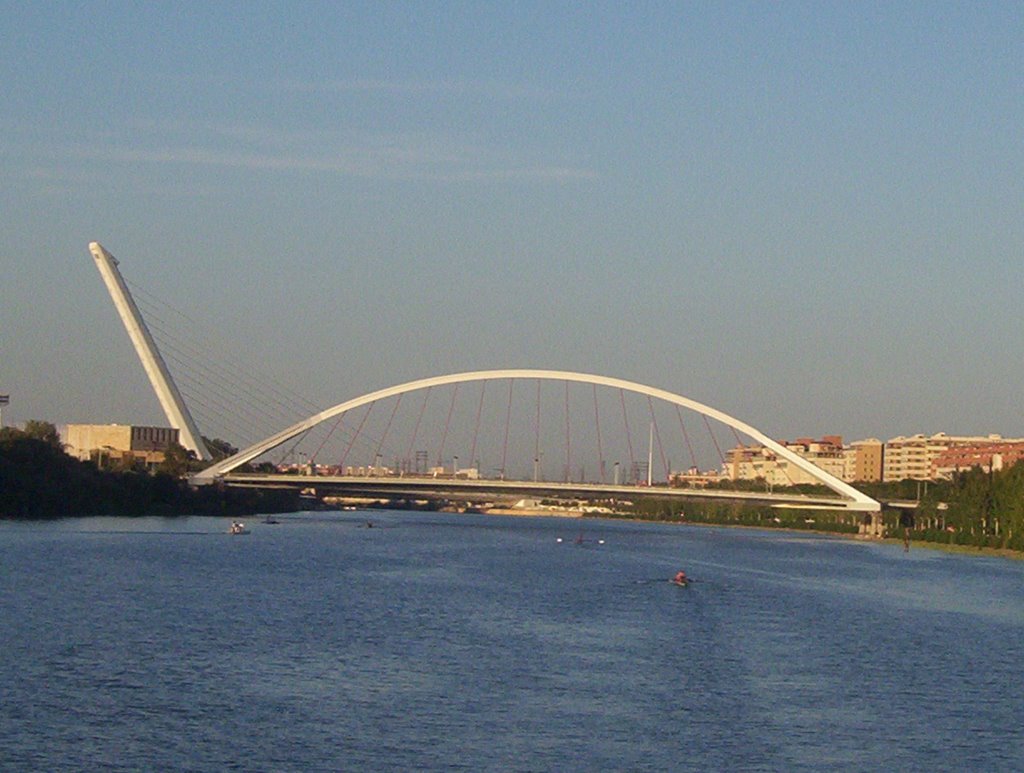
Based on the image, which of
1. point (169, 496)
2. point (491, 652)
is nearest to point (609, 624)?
point (491, 652)

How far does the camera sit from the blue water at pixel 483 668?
74.7 feet

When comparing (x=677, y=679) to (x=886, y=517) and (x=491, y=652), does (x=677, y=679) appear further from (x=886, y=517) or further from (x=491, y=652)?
(x=886, y=517)

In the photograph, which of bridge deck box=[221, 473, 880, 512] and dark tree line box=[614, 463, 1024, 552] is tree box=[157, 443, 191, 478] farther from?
dark tree line box=[614, 463, 1024, 552]

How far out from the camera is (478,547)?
7719 cm

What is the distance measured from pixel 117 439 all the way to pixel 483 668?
342 feet

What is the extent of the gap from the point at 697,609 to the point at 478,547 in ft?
109

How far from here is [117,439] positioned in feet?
427

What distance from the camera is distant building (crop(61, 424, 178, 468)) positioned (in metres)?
126

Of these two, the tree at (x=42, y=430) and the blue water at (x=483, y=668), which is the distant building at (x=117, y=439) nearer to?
the tree at (x=42, y=430)

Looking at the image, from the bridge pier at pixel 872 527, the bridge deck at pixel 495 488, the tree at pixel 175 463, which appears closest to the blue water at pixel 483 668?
the bridge deck at pixel 495 488

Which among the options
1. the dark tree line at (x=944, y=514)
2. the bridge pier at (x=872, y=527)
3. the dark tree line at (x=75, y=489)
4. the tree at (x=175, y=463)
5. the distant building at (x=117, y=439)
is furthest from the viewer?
the distant building at (x=117, y=439)

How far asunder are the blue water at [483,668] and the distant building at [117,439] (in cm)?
6944

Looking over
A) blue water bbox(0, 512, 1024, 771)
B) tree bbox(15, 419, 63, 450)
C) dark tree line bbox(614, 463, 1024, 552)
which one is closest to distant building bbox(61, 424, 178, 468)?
tree bbox(15, 419, 63, 450)

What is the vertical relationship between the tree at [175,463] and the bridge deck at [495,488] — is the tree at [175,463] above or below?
above
